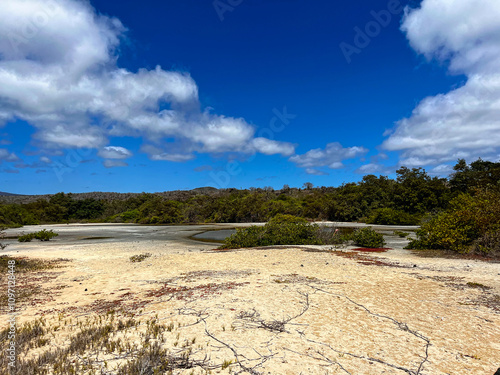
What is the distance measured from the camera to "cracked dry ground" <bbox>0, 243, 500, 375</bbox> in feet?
14.0

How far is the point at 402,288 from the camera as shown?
8.16m

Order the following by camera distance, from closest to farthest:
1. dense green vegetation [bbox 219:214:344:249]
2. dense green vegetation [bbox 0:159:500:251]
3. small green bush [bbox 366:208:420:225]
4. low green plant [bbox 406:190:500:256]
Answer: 1. low green plant [bbox 406:190:500:256]
2. dense green vegetation [bbox 219:214:344:249]
3. small green bush [bbox 366:208:420:225]
4. dense green vegetation [bbox 0:159:500:251]

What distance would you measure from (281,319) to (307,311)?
756 mm

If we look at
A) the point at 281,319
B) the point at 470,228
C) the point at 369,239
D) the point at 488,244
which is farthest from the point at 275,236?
the point at 281,319

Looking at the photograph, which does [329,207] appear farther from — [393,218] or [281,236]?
[281,236]

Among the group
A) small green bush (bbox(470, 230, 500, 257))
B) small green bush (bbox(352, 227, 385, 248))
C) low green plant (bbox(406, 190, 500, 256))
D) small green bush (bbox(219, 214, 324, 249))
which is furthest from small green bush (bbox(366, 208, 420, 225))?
small green bush (bbox(470, 230, 500, 257))

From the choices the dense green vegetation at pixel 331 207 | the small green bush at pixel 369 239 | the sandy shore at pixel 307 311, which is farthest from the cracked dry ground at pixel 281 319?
the dense green vegetation at pixel 331 207

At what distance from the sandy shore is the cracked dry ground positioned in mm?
27

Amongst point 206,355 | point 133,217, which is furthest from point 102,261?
point 133,217

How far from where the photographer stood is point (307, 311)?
636 centimetres

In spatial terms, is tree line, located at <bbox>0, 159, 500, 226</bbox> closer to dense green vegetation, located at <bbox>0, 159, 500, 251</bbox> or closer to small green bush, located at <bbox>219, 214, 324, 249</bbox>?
dense green vegetation, located at <bbox>0, 159, 500, 251</bbox>

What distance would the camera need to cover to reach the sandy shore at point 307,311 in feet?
14.2

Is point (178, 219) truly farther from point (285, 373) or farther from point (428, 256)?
point (285, 373)

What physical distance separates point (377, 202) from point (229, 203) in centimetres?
2865
